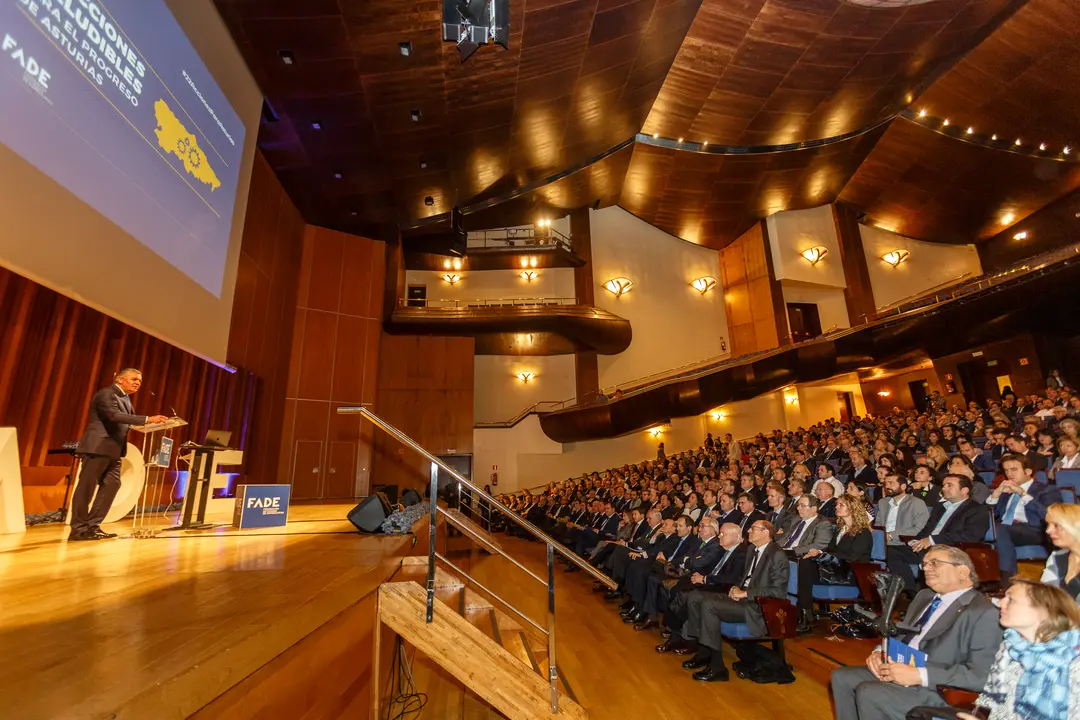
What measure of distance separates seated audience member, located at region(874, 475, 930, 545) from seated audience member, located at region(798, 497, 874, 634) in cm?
47

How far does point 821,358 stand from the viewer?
37.3ft

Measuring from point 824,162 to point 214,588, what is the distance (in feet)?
48.5

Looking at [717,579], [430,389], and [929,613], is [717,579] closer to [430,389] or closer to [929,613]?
[929,613]

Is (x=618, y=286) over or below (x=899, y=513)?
over

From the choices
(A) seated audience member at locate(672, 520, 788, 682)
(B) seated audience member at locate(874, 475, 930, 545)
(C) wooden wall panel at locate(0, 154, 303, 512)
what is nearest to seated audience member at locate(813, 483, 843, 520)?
(B) seated audience member at locate(874, 475, 930, 545)

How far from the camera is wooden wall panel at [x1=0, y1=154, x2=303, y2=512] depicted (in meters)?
4.46

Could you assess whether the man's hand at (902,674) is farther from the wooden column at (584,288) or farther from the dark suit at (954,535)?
the wooden column at (584,288)

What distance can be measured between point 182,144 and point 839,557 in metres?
6.31

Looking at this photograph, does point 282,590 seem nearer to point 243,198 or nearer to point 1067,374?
point 243,198

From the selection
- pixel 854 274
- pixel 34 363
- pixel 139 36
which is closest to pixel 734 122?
pixel 854 274

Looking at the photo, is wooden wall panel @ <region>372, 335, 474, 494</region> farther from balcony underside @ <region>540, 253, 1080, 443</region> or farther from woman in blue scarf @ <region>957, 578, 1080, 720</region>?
woman in blue scarf @ <region>957, 578, 1080, 720</region>

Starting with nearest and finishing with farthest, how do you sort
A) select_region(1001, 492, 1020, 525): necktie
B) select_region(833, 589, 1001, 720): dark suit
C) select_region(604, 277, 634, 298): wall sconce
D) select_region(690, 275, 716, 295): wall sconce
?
select_region(833, 589, 1001, 720): dark suit
select_region(1001, 492, 1020, 525): necktie
select_region(604, 277, 634, 298): wall sconce
select_region(690, 275, 716, 295): wall sconce

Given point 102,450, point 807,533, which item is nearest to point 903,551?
point 807,533

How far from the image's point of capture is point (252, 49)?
20.7ft
